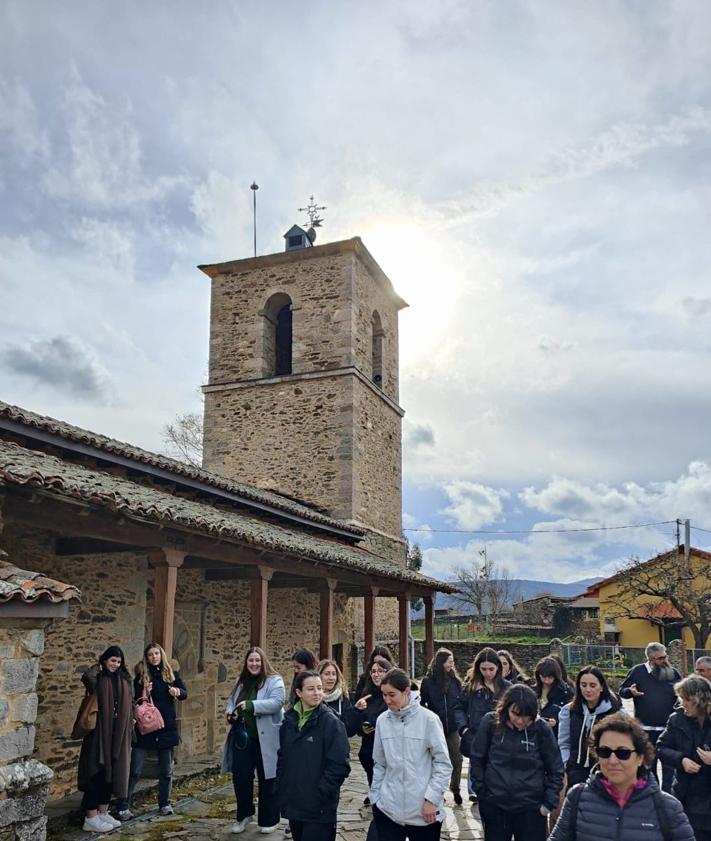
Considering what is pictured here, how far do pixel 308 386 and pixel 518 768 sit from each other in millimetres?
14787

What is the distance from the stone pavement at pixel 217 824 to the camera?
6109 millimetres

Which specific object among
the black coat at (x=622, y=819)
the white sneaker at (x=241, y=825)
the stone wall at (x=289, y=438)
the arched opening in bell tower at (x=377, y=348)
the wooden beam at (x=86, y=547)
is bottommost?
the white sneaker at (x=241, y=825)

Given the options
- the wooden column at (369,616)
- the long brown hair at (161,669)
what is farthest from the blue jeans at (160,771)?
the wooden column at (369,616)

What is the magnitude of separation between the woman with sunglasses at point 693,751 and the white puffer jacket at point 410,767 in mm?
1547

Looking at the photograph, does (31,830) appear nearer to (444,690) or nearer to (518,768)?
(518,768)

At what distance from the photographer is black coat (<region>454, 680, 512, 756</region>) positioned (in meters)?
6.27

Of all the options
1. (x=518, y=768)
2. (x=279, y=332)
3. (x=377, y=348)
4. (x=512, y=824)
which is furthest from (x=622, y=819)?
(x=377, y=348)

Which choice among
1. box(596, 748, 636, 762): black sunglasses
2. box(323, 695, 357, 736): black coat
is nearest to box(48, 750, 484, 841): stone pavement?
box(323, 695, 357, 736): black coat

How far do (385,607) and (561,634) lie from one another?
17316 millimetres

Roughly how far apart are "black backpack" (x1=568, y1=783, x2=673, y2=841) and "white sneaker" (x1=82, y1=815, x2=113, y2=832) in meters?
4.42

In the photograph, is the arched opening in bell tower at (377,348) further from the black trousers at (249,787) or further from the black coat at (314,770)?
the black coat at (314,770)

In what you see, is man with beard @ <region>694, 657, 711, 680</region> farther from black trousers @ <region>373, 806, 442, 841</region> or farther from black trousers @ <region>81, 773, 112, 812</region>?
black trousers @ <region>81, 773, 112, 812</region>

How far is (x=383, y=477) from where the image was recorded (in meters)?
19.6

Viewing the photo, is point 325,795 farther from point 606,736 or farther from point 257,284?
point 257,284
